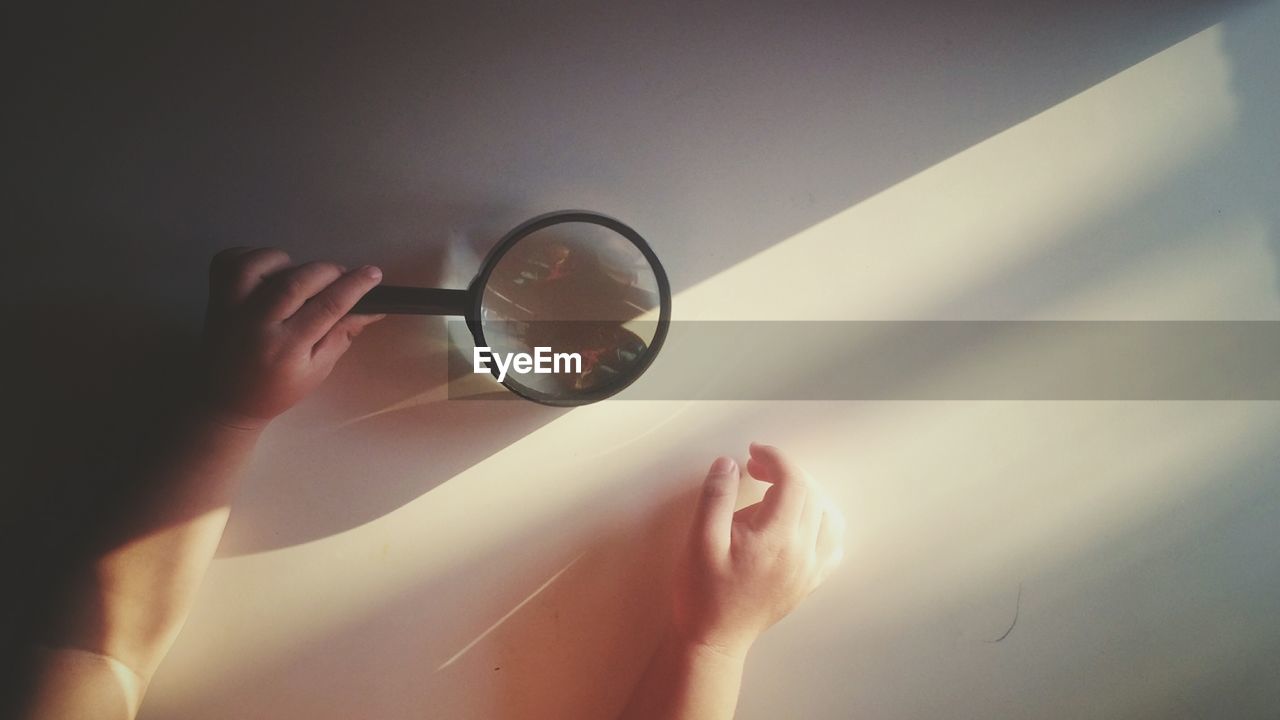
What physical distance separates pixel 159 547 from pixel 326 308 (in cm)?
37

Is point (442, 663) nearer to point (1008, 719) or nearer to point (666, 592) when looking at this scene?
point (666, 592)

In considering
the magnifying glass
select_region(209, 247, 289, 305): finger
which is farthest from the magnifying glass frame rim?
select_region(209, 247, 289, 305): finger

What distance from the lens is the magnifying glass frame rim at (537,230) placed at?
0.84m

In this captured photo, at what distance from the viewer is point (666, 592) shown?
A: 953 millimetres

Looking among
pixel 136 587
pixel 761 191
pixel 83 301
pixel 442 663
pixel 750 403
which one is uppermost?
pixel 761 191

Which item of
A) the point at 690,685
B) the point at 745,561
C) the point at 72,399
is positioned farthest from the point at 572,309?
the point at 72,399

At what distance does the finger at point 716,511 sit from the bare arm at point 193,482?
504 millimetres

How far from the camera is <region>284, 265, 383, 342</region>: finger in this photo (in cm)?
80

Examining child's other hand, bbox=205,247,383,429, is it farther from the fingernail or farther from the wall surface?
the fingernail

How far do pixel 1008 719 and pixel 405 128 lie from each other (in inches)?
47.4

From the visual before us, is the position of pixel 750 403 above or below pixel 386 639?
above

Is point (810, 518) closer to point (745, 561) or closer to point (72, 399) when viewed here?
point (745, 561)

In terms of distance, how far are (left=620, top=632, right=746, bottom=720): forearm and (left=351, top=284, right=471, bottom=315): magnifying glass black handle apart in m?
0.52

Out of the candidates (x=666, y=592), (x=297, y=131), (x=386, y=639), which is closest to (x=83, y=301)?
(x=297, y=131)
